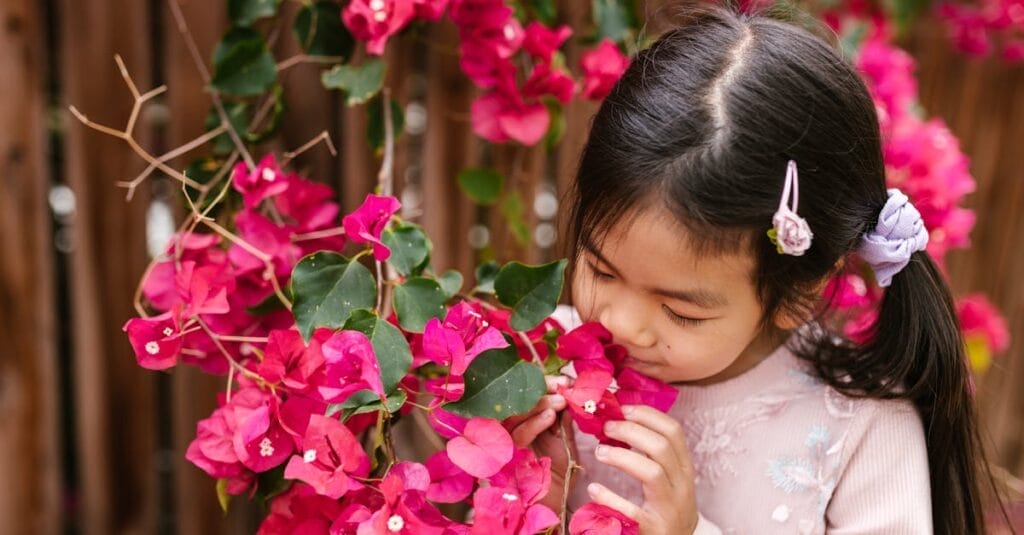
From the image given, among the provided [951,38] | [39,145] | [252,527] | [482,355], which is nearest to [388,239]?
[482,355]

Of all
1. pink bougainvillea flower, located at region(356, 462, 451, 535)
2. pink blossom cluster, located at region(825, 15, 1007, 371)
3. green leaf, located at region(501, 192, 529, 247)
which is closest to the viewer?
pink bougainvillea flower, located at region(356, 462, 451, 535)

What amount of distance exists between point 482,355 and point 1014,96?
201 cm

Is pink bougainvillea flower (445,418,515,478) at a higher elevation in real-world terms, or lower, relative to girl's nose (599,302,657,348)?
lower

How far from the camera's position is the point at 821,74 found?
88 cm

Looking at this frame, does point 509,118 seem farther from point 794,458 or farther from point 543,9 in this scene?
point 794,458

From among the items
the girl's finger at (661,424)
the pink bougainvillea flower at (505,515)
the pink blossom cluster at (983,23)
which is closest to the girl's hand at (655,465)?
the girl's finger at (661,424)

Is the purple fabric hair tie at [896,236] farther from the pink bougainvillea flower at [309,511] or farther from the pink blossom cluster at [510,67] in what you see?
the pink bougainvillea flower at [309,511]

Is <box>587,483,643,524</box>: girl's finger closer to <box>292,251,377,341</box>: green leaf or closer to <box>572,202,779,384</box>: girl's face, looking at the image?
<box>572,202,779,384</box>: girl's face

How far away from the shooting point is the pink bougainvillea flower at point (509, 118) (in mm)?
1092

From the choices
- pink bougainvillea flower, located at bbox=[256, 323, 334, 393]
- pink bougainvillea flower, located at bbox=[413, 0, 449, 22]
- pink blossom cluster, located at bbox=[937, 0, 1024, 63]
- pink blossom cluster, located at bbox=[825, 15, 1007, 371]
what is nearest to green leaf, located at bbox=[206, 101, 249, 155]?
pink bougainvillea flower, located at bbox=[413, 0, 449, 22]

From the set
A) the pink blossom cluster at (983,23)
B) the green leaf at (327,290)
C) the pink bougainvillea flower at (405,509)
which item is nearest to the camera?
the pink bougainvillea flower at (405,509)

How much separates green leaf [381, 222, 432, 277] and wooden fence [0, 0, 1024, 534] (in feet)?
0.97

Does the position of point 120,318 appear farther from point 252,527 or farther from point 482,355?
point 482,355

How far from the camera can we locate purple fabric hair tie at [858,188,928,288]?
3.00ft
